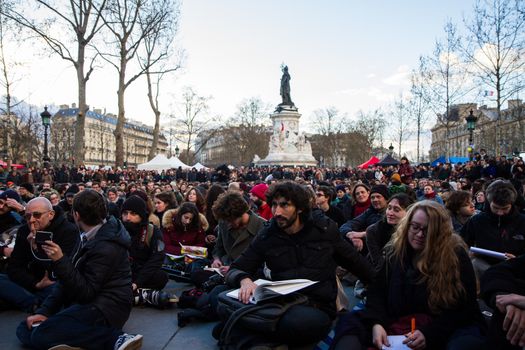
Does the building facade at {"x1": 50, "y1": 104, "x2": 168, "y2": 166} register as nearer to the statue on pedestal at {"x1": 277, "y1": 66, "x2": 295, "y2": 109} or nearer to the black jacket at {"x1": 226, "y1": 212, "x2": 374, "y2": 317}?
the statue on pedestal at {"x1": 277, "y1": 66, "x2": 295, "y2": 109}

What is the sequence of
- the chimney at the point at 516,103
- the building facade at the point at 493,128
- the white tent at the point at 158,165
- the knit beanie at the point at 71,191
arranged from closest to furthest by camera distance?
1. the knit beanie at the point at 71,191
2. the building facade at the point at 493,128
3. the chimney at the point at 516,103
4. the white tent at the point at 158,165

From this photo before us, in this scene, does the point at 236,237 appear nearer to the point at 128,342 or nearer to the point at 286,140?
the point at 128,342

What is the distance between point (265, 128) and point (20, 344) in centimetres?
6877

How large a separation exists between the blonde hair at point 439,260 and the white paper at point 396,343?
0.31 meters

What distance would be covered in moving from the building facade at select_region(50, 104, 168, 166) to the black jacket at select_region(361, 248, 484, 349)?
200 feet

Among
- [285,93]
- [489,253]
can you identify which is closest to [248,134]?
[285,93]

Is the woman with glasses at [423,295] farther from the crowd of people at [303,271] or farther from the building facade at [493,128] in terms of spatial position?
the building facade at [493,128]

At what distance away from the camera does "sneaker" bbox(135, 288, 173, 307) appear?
5.63 meters

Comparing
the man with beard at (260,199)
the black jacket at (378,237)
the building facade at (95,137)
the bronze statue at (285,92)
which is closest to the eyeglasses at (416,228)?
the black jacket at (378,237)

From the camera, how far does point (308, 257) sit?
3904mm

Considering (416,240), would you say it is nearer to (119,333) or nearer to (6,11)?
(119,333)

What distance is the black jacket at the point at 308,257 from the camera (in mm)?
3910

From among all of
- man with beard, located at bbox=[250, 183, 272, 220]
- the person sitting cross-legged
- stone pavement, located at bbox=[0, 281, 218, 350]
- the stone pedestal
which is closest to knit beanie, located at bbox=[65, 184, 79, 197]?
man with beard, located at bbox=[250, 183, 272, 220]

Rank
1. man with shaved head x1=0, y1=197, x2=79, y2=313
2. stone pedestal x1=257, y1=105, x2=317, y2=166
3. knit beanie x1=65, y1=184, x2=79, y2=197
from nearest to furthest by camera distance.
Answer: man with shaved head x1=0, y1=197, x2=79, y2=313, knit beanie x1=65, y1=184, x2=79, y2=197, stone pedestal x1=257, y1=105, x2=317, y2=166
